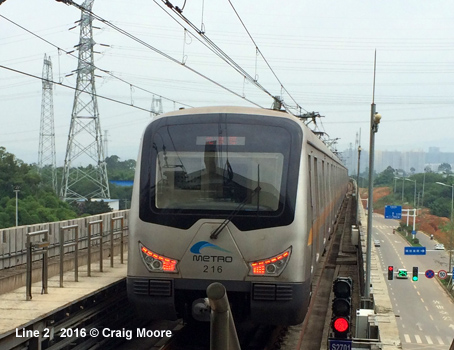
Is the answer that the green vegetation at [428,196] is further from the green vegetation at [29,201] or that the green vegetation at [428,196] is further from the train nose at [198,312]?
the train nose at [198,312]

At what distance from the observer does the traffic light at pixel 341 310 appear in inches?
308

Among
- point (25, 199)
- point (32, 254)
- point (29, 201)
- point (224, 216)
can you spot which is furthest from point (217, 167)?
point (25, 199)

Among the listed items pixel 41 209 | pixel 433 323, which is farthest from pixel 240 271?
pixel 433 323

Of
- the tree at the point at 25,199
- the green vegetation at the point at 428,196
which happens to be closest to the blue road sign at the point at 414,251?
the tree at the point at 25,199

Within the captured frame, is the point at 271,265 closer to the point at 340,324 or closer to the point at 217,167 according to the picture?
the point at 340,324

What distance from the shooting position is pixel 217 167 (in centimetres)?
797

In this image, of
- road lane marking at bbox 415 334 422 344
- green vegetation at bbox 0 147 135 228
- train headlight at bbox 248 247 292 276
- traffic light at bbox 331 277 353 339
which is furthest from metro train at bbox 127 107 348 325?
road lane marking at bbox 415 334 422 344

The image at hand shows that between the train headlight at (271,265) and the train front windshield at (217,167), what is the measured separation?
517 millimetres

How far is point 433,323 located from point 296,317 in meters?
46.7

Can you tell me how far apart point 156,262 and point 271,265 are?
1.41 metres

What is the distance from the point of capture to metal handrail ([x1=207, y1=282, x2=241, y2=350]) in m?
3.09

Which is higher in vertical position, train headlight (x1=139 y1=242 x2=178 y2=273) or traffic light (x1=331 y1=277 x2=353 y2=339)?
train headlight (x1=139 y1=242 x2=178 y2=273)

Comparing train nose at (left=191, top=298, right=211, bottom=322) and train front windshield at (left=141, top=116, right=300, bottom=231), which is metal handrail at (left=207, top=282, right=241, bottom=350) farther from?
train front windshield at (left=141, top=116, right=300, bottom=231)

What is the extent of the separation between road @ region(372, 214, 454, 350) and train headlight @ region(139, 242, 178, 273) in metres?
29.0
